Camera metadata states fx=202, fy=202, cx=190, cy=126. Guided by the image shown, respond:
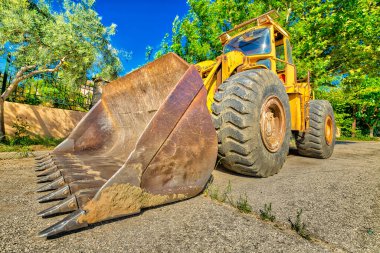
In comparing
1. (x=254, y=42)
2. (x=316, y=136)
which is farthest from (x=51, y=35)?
(x=316, y=136)

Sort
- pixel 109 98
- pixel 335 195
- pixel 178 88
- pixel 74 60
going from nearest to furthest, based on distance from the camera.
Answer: pixel 178 88, pixel 335 195, pixel 109 98, pixel 74 60

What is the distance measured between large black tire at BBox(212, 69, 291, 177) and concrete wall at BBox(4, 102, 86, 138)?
20.9ft

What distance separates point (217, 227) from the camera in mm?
1271

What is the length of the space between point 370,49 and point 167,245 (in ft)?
42.3

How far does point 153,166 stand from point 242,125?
110 centimetres

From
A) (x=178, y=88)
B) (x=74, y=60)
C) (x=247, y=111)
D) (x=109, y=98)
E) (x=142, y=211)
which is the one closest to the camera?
(x=142, y=211)

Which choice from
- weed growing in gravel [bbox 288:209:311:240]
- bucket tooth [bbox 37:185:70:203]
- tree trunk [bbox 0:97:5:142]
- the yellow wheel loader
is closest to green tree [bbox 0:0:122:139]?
tree trunk [bbox 0:97:5:142]

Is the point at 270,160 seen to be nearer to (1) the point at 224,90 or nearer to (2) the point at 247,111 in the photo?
(2) the point at 247,111

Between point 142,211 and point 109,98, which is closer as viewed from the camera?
point 142,211

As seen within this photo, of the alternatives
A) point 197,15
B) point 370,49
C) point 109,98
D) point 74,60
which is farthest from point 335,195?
point 197,15

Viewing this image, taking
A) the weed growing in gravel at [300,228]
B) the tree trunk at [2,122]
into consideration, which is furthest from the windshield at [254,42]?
the tree trunk at [2,122]

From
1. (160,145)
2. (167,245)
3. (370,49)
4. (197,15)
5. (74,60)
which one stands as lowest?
(167,245)

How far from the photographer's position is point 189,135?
167 cm

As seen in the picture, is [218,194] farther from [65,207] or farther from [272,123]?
[272,123]
